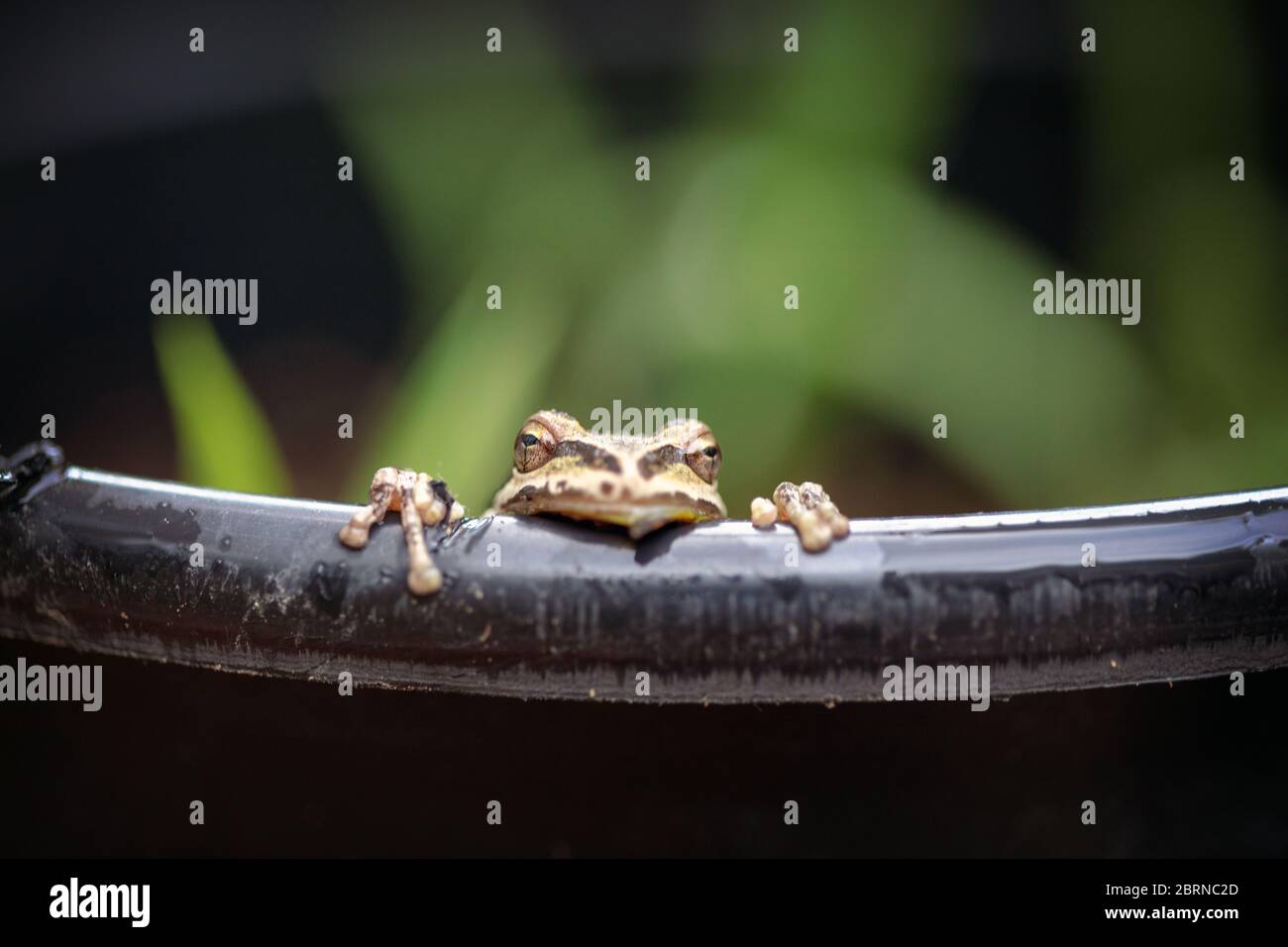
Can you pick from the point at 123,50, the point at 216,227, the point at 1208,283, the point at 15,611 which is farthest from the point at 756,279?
the point at 15,611

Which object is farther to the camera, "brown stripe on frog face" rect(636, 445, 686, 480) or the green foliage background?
the green foliage background

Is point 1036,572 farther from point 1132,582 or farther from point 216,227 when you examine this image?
point 216,227

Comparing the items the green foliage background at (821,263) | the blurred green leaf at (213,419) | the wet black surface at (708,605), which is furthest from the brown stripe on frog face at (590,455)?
the blurred green leaf at (213,419)

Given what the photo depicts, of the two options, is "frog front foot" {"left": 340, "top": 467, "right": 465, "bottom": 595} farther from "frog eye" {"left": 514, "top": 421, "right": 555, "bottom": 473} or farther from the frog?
"frog eye" {"left": 514, "top": 421, "right": 555, "bottom": 473}

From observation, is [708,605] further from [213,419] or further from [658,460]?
[213,419]

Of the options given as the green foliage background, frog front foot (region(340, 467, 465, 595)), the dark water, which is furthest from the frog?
the green foliage background

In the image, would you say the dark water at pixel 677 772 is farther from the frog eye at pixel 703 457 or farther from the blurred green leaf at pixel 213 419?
the blurred green leaf at pixel 213 419

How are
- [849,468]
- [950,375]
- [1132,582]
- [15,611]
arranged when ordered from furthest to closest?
[849,468]
[950,375]
[15,611]
[1132,582]
